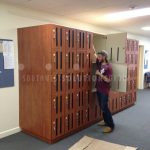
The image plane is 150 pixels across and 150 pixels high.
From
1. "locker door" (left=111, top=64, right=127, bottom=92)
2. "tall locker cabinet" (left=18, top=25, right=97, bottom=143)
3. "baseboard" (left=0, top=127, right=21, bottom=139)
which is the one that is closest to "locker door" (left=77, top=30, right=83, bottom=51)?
"tall locker cabinet" (left=18, top=25, right=97, bottom=143)

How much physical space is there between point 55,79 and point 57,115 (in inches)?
24.0

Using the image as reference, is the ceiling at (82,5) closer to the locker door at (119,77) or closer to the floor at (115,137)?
the locker door at (119,77)

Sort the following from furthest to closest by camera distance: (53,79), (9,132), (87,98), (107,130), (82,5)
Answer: (87,98)
(107,130)
(9,132)
(82,5)
(53,79)

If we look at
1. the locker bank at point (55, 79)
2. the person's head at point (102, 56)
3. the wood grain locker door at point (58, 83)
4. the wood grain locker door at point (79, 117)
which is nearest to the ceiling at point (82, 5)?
the locker bank at point (55, 79)

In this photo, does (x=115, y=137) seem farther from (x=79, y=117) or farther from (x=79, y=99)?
(x=79, y=99)

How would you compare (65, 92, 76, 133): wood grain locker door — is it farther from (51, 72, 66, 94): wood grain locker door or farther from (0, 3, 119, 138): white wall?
(0, 3, 119, 138): white wall

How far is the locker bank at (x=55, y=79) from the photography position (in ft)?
10.1

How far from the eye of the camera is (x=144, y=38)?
27.9 ft

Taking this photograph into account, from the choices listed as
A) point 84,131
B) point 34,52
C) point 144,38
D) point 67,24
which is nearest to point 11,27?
point 34,52

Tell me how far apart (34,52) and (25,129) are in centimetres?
144

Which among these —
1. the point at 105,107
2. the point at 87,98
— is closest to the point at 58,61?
the point at 87,98

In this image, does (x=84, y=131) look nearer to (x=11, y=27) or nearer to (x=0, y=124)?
(x=0, y=124)

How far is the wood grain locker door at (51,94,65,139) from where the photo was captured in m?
3.11

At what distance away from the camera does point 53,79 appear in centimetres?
304
